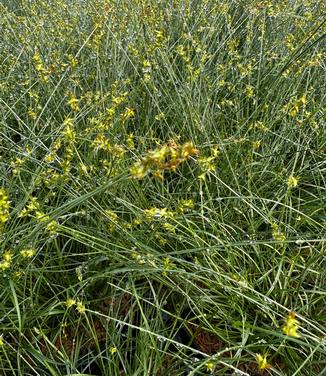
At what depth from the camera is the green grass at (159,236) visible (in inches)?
47.3

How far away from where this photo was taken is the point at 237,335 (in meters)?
1.34

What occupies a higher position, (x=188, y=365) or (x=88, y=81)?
(x=88, y=81)

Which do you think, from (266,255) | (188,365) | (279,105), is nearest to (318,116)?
(279,105)

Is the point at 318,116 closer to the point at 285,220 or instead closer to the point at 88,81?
the point at 285,220

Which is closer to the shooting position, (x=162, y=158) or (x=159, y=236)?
(x=162, y=158)

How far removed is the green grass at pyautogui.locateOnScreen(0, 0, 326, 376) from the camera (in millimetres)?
1202

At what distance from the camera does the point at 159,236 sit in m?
1.40

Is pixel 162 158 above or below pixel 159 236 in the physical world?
above

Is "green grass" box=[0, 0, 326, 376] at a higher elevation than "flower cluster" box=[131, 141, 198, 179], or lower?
lower

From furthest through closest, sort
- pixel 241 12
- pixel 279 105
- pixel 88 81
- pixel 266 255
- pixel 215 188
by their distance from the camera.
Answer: pixel 241 12
pixel 88 81
pixel 279 105
pixel 215 188
pixel 266 255

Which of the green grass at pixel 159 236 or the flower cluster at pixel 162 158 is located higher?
the flower cluster at pixel 162 158

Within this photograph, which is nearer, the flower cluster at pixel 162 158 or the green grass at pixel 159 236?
the flower cluster at pixel 162 158

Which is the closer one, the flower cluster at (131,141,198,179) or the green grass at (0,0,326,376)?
the flower cluster at (131,141,198,179)

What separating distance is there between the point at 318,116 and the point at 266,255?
2.37ft
